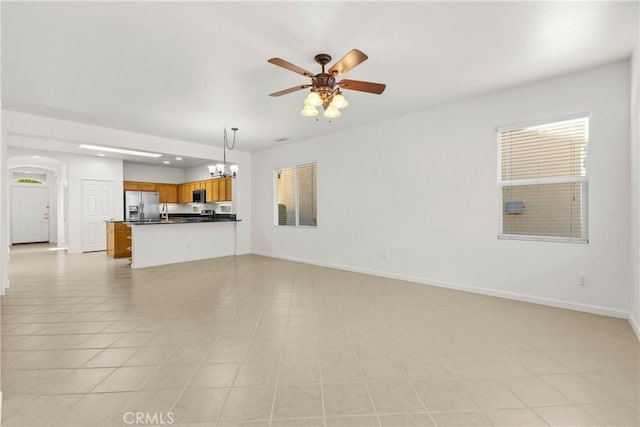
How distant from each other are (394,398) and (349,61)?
2576mm

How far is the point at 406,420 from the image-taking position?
1655mm

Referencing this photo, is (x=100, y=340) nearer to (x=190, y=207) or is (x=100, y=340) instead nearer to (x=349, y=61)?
(x=349, y=61)

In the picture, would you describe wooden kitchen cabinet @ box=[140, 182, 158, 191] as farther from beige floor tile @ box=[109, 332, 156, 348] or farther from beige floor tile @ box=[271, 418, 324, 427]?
beige floor tile @ box=[271, 418, 324, 427]

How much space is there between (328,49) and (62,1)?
7.05 feet

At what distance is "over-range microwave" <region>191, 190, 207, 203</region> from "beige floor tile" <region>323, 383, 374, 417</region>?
8.27 m

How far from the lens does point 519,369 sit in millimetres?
2162

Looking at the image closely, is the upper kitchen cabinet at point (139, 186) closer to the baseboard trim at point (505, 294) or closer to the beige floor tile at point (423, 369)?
the baseboard trim at point (505, 294)

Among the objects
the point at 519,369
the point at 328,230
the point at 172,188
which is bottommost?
the point at 519,369

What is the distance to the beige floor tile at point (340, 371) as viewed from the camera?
2.05 meters

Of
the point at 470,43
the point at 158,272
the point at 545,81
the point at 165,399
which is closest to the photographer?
the point at 165,399

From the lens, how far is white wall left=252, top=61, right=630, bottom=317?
3.19 meters

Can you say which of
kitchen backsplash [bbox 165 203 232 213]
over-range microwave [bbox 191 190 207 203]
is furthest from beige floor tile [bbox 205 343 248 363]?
kitchen backsplash [bbox 165 203 232 213]

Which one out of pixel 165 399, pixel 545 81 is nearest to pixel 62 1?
pixel 165 399

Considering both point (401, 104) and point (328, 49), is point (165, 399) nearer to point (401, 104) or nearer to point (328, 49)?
point (328, 49)
